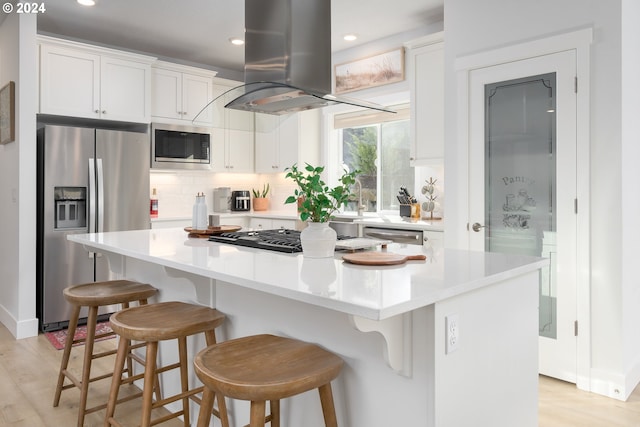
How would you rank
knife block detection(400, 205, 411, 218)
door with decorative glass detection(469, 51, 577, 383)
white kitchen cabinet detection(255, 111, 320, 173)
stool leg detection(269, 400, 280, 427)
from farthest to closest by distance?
white kitchen cabinet detection(255, 111, 320, 173) → knife block detection(400, 205, 411, 218) → door with decorative glass detection(469, 51, 577, 383) → stool leg detection(269, 400, 280, 427)

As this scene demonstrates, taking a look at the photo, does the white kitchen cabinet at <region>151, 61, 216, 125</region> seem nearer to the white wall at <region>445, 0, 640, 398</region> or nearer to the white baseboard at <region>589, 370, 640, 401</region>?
the white wall at <region>445, 0, 640, 398</region>

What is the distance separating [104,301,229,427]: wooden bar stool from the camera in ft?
5.98

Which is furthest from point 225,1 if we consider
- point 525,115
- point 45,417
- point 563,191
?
point 45,417

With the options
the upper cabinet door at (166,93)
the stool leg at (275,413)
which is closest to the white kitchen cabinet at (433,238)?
the stool leg at (275,413)

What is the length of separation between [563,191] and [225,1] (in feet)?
9.39

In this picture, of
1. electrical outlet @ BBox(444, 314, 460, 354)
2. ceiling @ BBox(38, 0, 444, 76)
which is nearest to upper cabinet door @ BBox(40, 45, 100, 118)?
ceiling @ BBox(38, 0, 444, 76)

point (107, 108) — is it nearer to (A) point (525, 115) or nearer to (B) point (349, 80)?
(B) point (349, 80)

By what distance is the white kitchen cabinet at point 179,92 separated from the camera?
4.77 meters

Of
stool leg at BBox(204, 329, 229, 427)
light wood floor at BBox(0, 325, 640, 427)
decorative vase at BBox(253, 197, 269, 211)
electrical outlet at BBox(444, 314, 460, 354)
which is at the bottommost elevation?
light wood floor at BBox(0, 325, 640, 427)

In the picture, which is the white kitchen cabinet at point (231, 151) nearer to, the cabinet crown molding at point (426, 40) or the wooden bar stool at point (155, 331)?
the cabinet crown molding at point (426, 40)

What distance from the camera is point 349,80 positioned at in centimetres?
494

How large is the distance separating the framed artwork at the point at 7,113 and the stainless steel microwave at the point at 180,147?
1.18m

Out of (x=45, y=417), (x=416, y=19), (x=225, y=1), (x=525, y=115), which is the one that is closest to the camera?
(x=45, y=417)

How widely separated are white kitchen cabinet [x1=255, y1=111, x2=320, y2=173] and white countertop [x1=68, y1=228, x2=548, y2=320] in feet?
9.92
